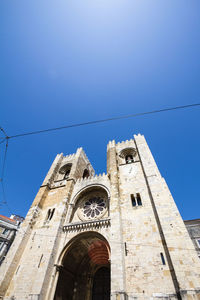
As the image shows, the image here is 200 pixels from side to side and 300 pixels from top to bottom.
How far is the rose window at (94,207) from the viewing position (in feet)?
43.8

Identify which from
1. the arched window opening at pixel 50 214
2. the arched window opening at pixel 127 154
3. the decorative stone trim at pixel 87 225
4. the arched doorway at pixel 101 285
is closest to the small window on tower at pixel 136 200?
the decorative stone trim at pixel 87 225

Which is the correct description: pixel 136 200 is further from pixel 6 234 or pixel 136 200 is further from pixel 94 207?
pixel 6 234

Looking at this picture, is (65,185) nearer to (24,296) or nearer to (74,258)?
(74,258)

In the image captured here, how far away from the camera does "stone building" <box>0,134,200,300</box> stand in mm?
7516

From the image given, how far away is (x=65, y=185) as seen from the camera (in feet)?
53.7

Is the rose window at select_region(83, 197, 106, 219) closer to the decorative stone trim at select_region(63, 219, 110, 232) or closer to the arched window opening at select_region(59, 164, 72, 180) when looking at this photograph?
the decorative stone trim at select_region(63, 219, 110, 232)

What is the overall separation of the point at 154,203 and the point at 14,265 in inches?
429

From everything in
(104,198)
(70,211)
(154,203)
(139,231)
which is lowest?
(139,231)

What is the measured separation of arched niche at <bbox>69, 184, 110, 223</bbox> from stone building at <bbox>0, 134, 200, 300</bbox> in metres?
0.08

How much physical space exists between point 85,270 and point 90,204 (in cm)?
534

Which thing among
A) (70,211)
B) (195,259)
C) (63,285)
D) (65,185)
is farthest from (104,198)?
(195,259)

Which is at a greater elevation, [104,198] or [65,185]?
[65,185]

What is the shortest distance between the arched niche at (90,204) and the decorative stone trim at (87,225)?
4.28 feet

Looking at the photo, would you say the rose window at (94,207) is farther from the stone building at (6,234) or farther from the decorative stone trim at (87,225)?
the stone building at (6,234)
